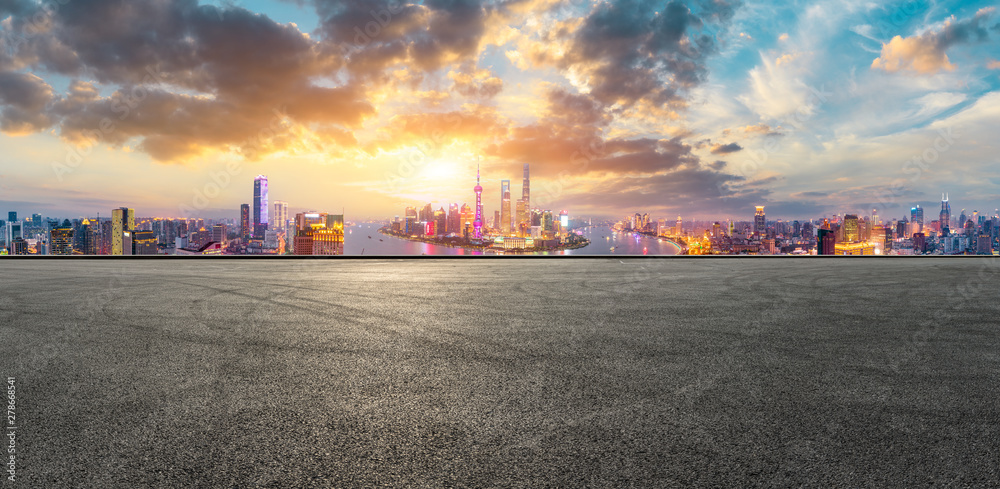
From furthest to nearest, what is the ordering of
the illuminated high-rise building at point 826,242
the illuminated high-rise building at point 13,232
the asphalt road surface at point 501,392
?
the illuminated high-rise building at point 826,242 < the illuminated high-rise building at point 13,232 < the asphalt road surface at point 501,392

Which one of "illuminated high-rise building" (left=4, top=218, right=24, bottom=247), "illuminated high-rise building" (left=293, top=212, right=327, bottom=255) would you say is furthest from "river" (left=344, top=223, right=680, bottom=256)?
"illuminated high-rise building" (left=4, top=218, right=24, bottom=247)

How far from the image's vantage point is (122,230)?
22.7 meters

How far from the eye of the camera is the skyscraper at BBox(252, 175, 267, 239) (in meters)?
42.2

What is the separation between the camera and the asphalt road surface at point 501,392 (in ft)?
9.08

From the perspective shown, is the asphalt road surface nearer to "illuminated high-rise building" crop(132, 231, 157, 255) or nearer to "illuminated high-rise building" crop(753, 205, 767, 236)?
"illuminated high-rise building" crop(132, 231, 157, 255)

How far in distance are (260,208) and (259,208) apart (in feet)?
3.64

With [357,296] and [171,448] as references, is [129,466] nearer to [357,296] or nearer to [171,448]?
[171,448]

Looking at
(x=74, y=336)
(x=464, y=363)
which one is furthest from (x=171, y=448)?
(x=74, y=336)

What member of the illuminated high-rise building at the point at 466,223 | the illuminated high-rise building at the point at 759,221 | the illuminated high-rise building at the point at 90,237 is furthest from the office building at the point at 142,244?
the illuminated high-rise building at the point at 759,221

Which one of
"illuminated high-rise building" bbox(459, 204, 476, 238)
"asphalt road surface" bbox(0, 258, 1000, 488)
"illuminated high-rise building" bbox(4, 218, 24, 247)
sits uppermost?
"illuminated high-rise building" bbox(459, 204, 476, 238)

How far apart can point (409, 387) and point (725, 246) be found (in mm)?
25869

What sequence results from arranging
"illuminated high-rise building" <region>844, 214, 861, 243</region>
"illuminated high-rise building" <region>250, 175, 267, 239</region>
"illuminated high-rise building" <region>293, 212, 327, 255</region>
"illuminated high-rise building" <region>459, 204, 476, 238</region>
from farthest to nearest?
"illuminated high-rise building" <region>459, 204, 476, 238</region> → "illuminated high-rise building" <region>250, 175, 267, 239</region> → "illuminated high-rise building" <region>844, 214, 861, 243</region> → "illuminated high-rise building" <region>293, 212, 327, 255</region>

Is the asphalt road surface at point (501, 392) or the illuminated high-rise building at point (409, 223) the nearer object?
the asphalt road surface at point (501, 392)

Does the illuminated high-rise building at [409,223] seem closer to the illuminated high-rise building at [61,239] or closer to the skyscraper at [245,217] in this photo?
the skyscraper at [245,217]
